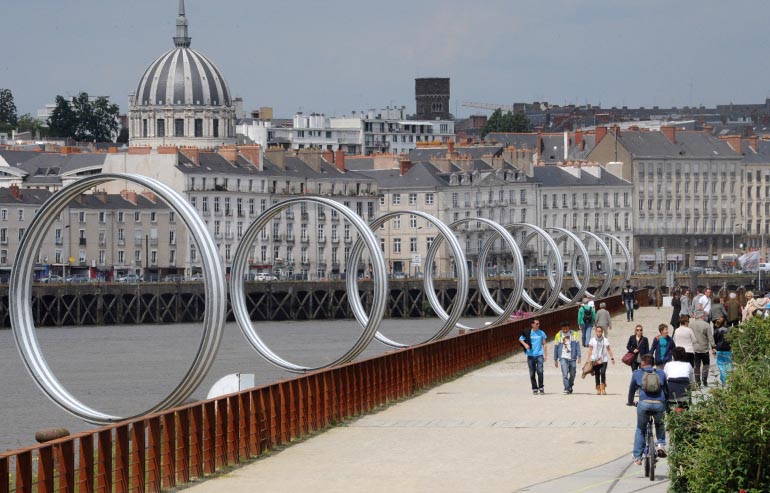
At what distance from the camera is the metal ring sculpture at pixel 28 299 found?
2173cm

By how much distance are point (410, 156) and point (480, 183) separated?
15888 mm

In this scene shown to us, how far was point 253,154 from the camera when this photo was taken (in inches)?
5089

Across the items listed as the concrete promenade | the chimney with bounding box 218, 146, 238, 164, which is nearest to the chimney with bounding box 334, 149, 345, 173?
the chimney with bounding box 218, 146, 238, 164

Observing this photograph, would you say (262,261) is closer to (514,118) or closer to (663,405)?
(514,118)

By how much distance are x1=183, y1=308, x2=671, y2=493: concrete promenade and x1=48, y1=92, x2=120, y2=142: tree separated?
546 ft

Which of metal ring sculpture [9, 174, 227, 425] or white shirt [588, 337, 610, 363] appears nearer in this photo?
metal ring sculpture [9, 174, 227, 425]

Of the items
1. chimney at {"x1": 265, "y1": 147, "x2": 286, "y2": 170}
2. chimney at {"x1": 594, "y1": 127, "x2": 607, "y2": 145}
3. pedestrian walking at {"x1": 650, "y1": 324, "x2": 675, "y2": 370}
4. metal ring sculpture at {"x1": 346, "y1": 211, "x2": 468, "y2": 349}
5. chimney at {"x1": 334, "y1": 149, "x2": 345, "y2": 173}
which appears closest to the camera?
pedestrian walking at {"x1": 650, "y1": 324, "x2": 675, "y2": 370}

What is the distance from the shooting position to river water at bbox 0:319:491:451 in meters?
44.0

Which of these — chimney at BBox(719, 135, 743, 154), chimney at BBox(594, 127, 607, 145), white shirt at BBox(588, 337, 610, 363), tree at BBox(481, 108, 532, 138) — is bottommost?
white shirt at BBox(588, 337, 610, 363)

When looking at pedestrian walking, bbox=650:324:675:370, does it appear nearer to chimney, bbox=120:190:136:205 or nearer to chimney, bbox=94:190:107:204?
chimney, bbox=94:190:107:204

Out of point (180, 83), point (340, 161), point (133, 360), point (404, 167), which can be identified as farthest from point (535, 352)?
point (180, 83)

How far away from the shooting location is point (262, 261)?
406 feet

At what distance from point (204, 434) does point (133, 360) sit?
4459 cm

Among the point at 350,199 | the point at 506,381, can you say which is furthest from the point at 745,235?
the point at 506,381
